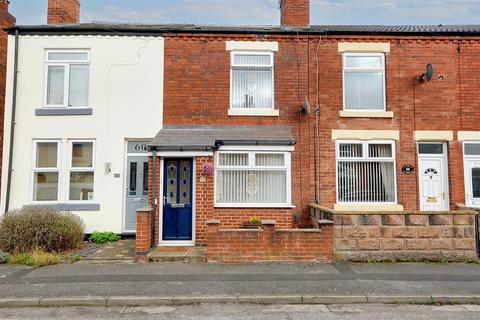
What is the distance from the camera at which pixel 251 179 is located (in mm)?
9578

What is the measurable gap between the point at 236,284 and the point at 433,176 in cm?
712

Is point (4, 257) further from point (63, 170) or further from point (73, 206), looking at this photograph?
point (63, 170)

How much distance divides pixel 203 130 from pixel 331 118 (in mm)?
3704

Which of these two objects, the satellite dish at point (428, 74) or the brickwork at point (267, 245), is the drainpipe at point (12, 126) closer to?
the brickwork at point (267, 245)

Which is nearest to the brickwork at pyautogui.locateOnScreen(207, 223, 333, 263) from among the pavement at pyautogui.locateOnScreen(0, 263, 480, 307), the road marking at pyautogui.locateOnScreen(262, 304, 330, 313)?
the pavement at pyautogui.locateOnScreen(0, 263, 480, 307)

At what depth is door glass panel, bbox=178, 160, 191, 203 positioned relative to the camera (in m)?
9.04

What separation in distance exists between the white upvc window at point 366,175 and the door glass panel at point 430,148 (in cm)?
88

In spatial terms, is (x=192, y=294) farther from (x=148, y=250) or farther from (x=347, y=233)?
(x=347, y=233)

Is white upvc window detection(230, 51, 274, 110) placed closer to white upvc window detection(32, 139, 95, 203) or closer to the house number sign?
the house number sign

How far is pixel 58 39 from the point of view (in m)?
10.4

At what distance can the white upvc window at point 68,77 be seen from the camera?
10.4 metres

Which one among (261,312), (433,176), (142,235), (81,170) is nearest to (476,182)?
(433,176)

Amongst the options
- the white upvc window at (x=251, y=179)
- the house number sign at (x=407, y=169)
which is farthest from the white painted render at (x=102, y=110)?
the house number sign at (x=407, y=169)

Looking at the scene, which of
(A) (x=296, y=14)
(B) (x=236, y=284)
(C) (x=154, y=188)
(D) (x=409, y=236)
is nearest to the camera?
(B) (x=236, y=284)
